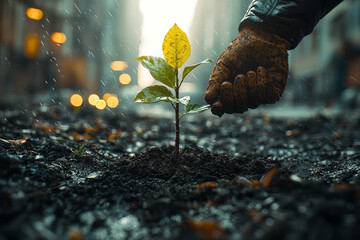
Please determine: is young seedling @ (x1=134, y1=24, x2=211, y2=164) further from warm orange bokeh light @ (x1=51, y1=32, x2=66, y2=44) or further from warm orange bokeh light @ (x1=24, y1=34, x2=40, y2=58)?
warm orange bokeh light @ (x1=51, y1=32, x2=66, y2=44)

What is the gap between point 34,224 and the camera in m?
0.98

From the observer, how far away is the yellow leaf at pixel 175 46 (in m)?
1.55

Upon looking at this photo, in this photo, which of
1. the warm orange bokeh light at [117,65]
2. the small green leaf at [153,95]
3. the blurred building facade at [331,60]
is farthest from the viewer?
the warm orange bokeh light at [117,65]

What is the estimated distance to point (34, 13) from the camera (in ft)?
41.3

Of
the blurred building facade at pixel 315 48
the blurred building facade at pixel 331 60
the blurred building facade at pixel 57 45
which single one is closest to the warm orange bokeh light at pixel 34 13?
the blurred building facade at pixel 57 45

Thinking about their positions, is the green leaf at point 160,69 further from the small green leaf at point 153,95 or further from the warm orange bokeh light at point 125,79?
the warm orange bokeh light at point 125,79

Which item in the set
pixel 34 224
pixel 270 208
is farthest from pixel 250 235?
pixel 34 224

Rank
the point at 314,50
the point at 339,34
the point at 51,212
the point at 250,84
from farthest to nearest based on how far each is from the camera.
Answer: the point at 314,50 < the point at 339,34 < the point at 250,84 < the point at 51,212

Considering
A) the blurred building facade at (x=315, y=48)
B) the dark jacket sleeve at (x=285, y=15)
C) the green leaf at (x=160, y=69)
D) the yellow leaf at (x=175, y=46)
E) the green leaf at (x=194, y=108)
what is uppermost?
the blurred building facade at (x=315, y=48)

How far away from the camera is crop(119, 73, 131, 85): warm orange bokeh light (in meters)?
30.3


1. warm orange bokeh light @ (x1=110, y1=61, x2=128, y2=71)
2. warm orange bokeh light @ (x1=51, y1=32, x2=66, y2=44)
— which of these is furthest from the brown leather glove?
warm orange bokeh light @ (x1=110, y1=61, x2=128, y2=71)

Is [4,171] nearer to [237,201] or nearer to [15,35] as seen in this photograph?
[237,201]

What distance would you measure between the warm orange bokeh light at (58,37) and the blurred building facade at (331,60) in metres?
16.0

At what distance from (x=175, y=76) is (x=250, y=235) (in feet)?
3.67
